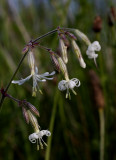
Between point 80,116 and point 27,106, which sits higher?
point 80,116

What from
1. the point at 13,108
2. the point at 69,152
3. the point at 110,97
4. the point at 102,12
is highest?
the point at 102,12

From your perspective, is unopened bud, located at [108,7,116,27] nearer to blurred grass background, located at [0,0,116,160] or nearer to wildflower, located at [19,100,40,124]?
blurred grass background, located at [0,0,116,160]

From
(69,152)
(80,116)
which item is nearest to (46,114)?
(80,116)

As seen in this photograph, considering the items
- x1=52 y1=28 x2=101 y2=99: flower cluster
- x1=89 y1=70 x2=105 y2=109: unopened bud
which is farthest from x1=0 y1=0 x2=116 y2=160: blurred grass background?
x1=52 y1=28 x2=101 y2=99: flower cluster

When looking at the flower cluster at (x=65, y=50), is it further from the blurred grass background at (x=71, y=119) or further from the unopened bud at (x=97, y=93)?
the unopened bud at (x=97, y=93)

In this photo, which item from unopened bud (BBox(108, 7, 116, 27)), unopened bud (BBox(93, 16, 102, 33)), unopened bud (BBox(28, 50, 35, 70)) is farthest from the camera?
unopened bud (BBox(108, 7, 116, 27))

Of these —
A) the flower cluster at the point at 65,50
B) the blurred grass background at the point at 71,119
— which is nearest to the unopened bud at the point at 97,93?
the blurred grass background at the point at 71,119

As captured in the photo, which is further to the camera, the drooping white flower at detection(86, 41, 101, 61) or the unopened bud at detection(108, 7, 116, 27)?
the unopened bud at detection(108, 7, 116, 27)

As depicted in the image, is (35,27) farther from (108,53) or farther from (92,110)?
(92,110)

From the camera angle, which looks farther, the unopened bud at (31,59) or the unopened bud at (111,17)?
the unopened bud at (111,17)

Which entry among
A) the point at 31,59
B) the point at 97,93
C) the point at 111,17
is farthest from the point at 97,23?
the point at 31,59

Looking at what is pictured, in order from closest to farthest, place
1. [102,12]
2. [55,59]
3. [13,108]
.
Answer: [55,59]
[13,108]
[102,12]
